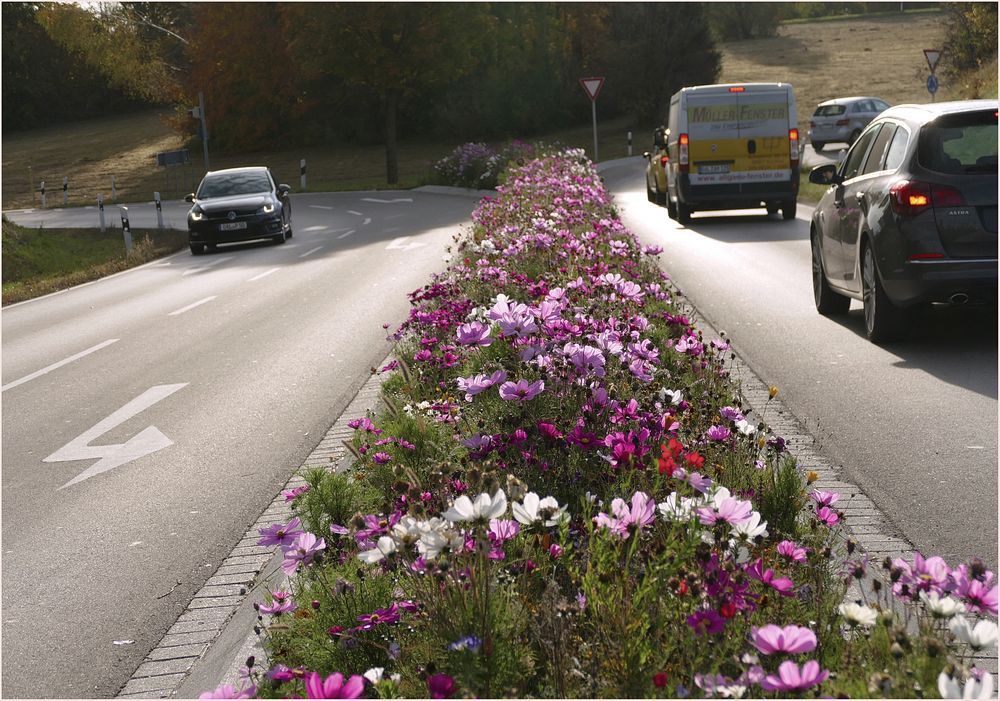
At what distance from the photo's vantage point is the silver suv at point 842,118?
46281mm

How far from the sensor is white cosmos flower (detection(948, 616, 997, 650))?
2.51 metres

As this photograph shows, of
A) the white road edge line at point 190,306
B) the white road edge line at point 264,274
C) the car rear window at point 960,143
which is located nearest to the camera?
the car rear window at point 960,143

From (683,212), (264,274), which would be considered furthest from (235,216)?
(683,212)

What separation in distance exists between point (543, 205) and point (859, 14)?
376ft

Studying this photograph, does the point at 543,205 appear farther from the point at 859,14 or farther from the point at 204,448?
the point at 859,14

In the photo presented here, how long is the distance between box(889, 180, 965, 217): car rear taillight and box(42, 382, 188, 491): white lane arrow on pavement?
549cm

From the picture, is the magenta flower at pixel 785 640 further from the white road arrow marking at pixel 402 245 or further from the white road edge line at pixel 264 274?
the white road arrow marking at pixel 402 245

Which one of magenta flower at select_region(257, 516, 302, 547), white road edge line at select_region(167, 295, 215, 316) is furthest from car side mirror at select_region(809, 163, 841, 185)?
white road edge line at select_region(167, 295, 215, 316)

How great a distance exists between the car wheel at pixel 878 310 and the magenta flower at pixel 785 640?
26.0ft

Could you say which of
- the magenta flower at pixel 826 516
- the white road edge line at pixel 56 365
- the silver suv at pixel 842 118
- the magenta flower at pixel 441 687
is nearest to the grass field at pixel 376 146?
the silver suv at pixel 842 118

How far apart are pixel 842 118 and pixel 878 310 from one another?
3799cm

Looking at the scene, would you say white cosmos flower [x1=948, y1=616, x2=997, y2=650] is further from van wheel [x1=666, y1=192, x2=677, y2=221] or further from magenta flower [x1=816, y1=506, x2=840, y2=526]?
van wheel [x1=666, y1=192, x2=677, y2=221]

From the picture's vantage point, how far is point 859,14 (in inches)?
4779

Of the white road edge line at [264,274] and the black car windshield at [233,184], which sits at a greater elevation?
the black car windshield at [233,184]
